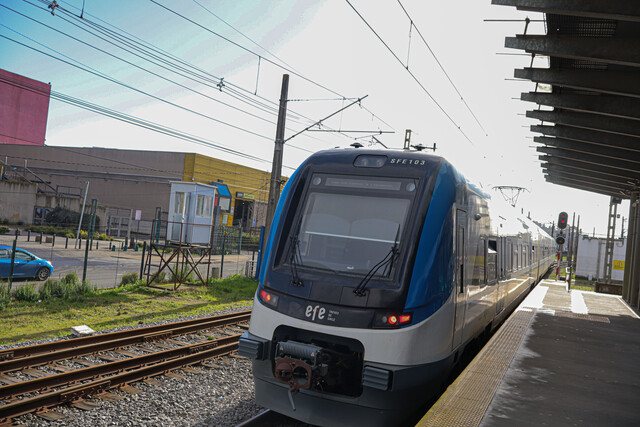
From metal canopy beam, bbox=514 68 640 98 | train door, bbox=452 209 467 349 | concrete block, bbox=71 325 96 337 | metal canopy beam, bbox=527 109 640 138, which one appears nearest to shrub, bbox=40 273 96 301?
concrete block, bbox=71 325 96 337

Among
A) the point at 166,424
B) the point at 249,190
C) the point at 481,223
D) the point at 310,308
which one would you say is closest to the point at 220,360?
the point at 166,424

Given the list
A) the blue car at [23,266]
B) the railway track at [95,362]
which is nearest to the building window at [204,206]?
the blue car at [23,266]

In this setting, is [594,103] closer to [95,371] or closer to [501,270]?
[501,270]

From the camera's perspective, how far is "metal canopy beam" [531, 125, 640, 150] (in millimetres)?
14666

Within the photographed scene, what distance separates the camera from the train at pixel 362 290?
18.0ft

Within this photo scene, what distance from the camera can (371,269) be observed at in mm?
5859

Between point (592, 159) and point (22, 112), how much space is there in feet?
194

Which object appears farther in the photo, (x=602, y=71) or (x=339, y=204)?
(x=602, y=71)

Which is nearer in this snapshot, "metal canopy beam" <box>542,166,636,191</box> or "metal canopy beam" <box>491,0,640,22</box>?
"metal canopy beam" <box>491,0,640,22</box>

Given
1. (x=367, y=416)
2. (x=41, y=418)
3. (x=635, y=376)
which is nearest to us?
(x=367, y=416)

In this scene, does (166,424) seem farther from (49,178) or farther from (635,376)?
(49,178)

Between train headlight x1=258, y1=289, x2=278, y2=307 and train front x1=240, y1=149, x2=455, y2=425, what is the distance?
0.5 inches

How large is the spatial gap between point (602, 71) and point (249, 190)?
51670mm

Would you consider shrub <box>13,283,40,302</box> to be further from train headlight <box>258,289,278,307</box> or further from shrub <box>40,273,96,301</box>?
train headlight <box>258,289,278,307</box>
